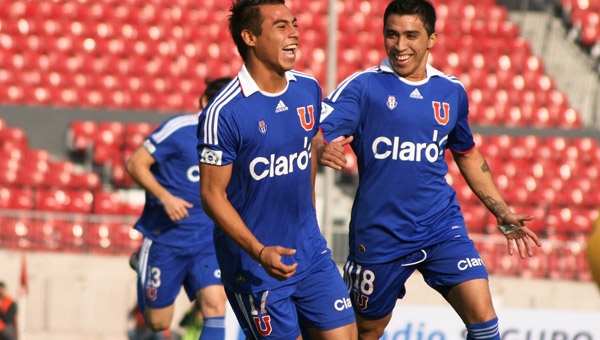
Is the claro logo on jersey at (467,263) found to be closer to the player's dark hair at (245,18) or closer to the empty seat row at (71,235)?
the player's dark hair at (245,18)

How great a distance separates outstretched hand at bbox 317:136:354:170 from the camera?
5773mm

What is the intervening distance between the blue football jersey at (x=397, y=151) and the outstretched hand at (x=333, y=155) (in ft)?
1.64

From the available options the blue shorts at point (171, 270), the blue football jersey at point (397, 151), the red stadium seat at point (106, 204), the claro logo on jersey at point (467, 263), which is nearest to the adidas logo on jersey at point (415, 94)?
the blue football jersey at point (397, 151)

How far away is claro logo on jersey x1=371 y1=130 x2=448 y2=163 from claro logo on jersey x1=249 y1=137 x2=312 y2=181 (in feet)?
2.94

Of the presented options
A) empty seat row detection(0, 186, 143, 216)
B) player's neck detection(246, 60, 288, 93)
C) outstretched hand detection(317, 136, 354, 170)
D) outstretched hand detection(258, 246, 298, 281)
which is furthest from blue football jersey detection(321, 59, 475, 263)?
empty seat row detection(0, 186, 143, 216)

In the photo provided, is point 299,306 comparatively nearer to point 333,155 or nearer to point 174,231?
point 333,155

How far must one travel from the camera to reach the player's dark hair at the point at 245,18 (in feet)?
18.5

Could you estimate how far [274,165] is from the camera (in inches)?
225

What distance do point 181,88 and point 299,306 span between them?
1457 centimetres

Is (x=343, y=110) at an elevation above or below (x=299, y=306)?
above

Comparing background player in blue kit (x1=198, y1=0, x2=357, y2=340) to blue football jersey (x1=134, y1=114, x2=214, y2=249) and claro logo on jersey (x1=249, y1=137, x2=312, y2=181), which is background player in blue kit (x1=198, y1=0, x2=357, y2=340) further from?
blue football jersey (x1=134, y1=114, x2=214, y2=249)

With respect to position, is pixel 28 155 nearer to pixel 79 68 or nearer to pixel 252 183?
pixel 79 68

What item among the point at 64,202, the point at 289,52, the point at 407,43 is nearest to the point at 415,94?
the point at 407,43

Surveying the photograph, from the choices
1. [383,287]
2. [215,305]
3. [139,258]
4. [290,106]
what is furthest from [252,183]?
[139,258]
